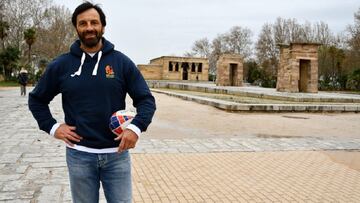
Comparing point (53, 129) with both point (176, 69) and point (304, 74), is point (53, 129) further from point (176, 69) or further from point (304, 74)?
point (176, 69)

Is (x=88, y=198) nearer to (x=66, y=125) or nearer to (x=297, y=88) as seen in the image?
(x=66, y=125)

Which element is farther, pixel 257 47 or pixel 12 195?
pixel 257 47

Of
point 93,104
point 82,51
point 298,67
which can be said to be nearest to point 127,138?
point 93,104

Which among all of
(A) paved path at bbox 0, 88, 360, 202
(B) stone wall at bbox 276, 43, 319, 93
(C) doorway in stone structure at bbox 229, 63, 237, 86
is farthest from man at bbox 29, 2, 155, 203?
(C) doorway in stone structure at bbox 229, 63, 237, 86

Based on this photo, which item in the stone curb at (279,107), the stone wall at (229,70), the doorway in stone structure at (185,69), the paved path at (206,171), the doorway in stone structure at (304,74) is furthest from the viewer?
the doorway in stone structure at (185,69)

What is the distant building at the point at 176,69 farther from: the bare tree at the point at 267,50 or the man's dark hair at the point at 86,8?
the man's dark hair at the point at 86,8

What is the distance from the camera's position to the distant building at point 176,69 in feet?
206

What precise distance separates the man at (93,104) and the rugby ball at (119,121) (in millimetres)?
41

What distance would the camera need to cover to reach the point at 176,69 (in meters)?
64.8

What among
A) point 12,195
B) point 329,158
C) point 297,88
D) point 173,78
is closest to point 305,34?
A: point 173,78

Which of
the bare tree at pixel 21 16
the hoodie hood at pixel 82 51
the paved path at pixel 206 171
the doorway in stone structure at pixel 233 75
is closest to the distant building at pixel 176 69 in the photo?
the bare tree at pixel 21 16

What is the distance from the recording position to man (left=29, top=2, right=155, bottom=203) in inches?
110

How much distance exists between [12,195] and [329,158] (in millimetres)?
6182

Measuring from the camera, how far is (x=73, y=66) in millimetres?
2871
